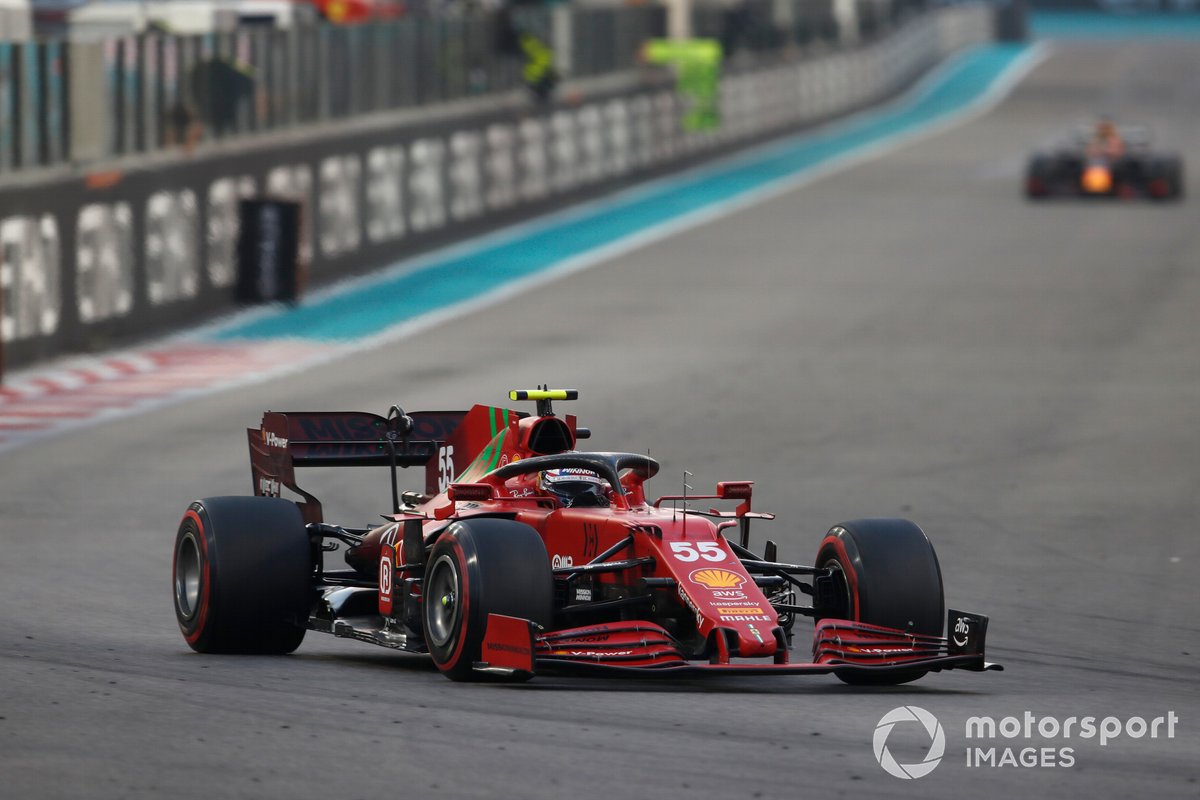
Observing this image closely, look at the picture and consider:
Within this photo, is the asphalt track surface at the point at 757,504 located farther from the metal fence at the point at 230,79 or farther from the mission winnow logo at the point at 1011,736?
the metal fence at the point at 230,79

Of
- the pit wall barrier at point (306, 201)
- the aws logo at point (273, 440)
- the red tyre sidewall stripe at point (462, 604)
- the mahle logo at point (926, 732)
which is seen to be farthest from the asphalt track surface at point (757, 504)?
the pit wall barrier at point (306, 201)

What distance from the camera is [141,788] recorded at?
696 centimetres

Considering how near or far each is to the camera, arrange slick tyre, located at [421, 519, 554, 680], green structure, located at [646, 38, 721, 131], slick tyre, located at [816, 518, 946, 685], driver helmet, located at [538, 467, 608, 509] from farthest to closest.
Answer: green structure, located at [646, 38, 721, 131], driver helmet, located at [538, 467, 608, 509], slick tyre, located at [816, 518, 946, 685], slick tyre, located at [421, 519, 554, 680]

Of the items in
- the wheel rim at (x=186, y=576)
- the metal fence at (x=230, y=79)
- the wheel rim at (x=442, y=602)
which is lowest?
the wheel rim at (x=186, y=576)

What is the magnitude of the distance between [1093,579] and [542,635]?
15.9ft

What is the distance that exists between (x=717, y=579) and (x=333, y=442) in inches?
109

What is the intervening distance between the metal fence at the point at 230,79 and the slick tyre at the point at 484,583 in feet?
40.5

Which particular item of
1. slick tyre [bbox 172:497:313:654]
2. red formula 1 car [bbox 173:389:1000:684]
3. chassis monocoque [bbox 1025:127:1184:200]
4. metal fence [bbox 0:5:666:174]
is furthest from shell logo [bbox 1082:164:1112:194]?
slick tyre [bbox 172:497:313:654]

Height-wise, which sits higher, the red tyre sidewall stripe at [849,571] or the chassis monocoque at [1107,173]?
the red tyre sidewall stripe at [849,571]

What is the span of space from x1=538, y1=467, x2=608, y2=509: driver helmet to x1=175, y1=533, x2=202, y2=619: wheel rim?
1630 millimetres

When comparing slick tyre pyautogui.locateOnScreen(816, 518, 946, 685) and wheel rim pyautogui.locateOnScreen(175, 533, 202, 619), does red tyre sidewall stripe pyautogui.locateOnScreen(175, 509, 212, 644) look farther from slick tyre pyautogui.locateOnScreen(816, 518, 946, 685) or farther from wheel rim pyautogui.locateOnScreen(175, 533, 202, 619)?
slick tyre pyautogui.locateOnScreen(816, 518, 946, 685)

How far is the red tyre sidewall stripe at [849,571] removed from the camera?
30.8 feet

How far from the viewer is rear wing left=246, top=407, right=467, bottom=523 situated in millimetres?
10953

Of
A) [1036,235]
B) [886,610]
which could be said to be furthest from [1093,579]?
[1036,235]
